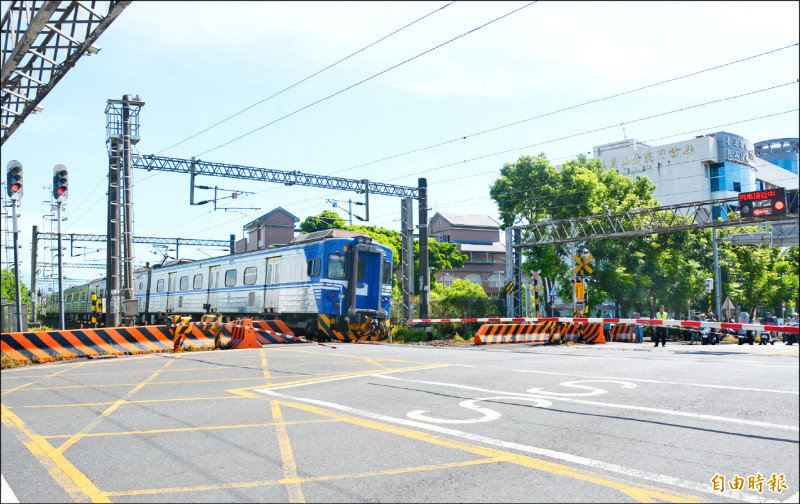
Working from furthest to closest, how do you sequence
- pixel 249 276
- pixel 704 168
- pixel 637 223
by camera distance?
pixel 704 168 → pixel 637 223 → pixel 249 276

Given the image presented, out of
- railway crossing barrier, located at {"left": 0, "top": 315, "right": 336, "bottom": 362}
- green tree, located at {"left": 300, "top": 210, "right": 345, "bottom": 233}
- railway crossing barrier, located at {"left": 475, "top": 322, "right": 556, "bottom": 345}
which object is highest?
green tree, located at {"left": 300, "top": 210, "right": 345, "bottom": 233}

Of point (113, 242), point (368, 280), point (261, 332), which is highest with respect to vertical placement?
point (113, 242)

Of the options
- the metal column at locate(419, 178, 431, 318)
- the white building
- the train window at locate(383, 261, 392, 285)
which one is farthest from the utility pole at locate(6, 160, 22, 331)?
the white building

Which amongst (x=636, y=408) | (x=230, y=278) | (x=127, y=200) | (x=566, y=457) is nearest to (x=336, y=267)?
(x=230, y=278)

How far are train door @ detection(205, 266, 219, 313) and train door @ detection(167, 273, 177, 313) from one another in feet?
15.0

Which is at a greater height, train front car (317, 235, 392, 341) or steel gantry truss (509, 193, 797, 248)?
steel gantry truss (509, 193, 797, 248)

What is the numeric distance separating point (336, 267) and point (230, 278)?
254 inches

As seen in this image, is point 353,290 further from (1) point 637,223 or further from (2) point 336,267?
(1) point 637,223

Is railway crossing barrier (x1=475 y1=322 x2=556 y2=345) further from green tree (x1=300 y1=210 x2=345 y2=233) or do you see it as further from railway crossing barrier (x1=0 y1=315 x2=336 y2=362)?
green tree (x1=300 y1=210 x2=345 y2=233)

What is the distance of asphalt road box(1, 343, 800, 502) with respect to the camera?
181 inches

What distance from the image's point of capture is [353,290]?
20859 mm

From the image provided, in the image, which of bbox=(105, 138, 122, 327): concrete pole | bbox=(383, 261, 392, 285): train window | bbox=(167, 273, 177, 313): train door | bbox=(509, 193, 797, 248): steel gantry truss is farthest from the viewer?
bbox=(167, 273, 177, 313): train door

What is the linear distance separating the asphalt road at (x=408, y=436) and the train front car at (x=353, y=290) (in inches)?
352

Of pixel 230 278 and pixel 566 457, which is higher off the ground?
pixel 230 278
